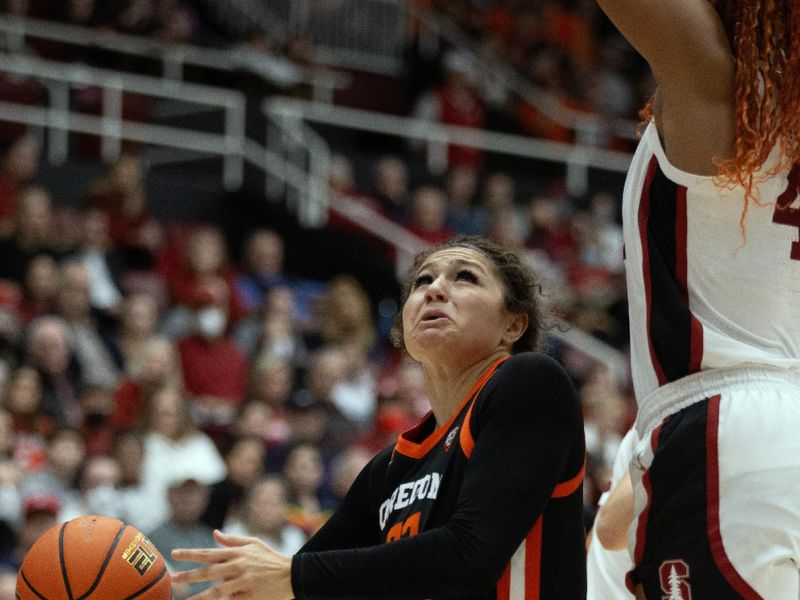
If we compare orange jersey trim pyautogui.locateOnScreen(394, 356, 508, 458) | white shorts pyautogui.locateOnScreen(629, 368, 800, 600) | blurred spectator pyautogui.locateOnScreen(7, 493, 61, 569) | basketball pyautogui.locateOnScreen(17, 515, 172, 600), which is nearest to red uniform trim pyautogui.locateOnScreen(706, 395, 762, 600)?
white shorts pyautogui.locateOnScreen(629, 368, 800, 600)

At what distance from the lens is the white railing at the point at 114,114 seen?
1151cm

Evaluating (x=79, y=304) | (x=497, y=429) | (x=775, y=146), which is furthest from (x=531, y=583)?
(x=79, y=304)

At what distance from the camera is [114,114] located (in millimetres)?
11789

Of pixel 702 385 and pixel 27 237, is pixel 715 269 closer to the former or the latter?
pixel 702 385

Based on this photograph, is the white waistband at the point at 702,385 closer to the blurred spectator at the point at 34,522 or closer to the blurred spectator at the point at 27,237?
the blurred spectator at the point at 34,522

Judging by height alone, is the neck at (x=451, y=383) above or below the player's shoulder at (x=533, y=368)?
below

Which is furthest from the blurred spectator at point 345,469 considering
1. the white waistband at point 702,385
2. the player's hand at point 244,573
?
the white waistband at point 702,385

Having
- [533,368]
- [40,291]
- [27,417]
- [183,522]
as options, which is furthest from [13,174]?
[533,368]

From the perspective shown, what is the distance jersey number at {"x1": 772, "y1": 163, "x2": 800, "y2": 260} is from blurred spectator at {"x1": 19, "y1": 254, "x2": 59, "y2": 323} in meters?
6.83

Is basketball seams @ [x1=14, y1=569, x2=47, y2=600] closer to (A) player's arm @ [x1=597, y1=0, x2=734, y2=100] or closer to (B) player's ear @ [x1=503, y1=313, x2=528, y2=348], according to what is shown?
(B) player's ear @ [x1=503, y1=313, x2=528, y2=348]

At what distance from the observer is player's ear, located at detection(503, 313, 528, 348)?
353 centimetres

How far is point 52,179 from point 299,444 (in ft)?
11.8

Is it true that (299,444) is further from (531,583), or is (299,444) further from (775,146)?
(775,146)

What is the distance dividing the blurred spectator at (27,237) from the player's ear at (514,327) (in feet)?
20.5
